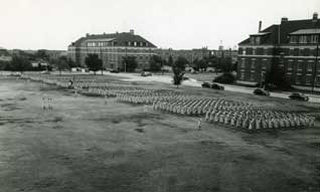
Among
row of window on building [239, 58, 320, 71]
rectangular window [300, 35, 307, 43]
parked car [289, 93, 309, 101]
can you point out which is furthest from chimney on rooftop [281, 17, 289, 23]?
parked car [289, 93, 309, 101]

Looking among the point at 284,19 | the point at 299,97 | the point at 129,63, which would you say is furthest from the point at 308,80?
the point at 129,63

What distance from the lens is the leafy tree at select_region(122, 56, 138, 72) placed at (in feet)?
308

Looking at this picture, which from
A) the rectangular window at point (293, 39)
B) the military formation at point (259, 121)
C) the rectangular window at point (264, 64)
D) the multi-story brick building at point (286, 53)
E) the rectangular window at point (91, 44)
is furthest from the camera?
the rectangular window at point (91, 44)

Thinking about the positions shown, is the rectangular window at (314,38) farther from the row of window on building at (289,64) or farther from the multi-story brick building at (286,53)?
the row of window on building at (289,64)

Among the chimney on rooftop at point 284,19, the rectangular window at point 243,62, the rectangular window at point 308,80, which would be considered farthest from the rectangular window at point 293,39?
the rectangular window at point 243,62

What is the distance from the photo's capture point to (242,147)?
19234mm

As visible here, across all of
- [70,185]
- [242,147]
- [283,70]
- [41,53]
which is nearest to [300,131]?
[242,147]

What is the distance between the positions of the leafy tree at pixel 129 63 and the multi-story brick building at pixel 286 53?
129ft

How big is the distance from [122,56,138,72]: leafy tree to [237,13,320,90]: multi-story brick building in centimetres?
3925

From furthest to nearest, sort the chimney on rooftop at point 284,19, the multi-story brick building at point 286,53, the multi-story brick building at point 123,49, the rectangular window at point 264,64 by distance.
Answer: the multi-story brick building at point 123,49, the chimney on rooftop at point 284,19, the rectangular window at point 264,64, the multi-story brick building at point 286,53

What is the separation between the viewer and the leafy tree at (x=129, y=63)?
93750 millimetres

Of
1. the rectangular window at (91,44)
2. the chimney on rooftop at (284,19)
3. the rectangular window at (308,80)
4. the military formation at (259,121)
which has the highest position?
the chimney on rooftop at (284,19)

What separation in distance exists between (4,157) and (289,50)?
4878cm

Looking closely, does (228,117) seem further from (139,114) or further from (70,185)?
(70,185)
